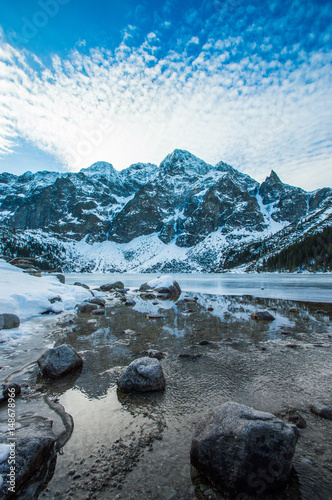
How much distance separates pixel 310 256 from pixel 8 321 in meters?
111

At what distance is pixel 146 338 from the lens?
33.3ft

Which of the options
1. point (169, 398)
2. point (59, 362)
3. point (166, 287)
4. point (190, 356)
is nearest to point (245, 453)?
point (169, 398)

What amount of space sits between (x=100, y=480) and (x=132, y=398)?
2203 millimetres

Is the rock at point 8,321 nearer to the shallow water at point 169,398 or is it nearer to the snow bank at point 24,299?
the snow bank at point 24,299

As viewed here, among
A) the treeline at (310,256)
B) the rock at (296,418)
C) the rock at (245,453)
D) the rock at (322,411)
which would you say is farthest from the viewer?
the treeline at (310,256)

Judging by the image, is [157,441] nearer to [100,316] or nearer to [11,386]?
[11,386]

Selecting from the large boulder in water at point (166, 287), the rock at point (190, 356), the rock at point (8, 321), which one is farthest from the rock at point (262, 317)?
the large boulder in water at point (166, 287)

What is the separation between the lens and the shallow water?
10.2ft

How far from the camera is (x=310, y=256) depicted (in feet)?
318

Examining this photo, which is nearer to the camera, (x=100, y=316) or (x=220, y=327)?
(x=220, y=327)

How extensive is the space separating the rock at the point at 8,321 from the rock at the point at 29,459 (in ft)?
27.8

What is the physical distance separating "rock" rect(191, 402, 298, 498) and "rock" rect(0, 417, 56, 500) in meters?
2.19

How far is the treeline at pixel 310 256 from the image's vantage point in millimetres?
88594

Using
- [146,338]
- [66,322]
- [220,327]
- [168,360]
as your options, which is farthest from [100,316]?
[168,360]
